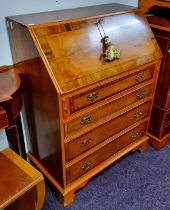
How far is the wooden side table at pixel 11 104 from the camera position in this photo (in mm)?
1218

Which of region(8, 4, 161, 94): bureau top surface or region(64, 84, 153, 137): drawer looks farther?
region(64, 84, 153, 137): drawer

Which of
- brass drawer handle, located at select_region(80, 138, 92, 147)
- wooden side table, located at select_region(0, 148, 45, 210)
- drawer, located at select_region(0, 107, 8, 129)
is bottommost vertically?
wooden side table, located at select_region(0, 148, 45, 210)

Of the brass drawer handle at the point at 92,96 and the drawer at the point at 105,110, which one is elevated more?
the brass drawer handle at the point at 92,96

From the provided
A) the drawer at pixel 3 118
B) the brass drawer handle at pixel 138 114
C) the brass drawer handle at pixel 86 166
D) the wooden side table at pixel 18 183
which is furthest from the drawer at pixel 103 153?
the drawer at pixel 3 118

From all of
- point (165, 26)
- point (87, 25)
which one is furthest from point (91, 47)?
point (165, 26)

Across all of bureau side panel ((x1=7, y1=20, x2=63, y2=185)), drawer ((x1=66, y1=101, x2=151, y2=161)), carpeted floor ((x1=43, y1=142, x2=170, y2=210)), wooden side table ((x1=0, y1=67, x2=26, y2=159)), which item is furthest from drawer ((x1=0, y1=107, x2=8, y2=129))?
carpeted floor ((x1=43, y1=142, x2=170, y2=210))

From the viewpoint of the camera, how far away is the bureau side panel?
1.29 metres

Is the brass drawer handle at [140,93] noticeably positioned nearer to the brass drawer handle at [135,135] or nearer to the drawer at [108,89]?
the drawer at [108,89]

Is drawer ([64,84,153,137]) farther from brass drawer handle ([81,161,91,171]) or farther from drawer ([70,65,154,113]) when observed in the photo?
brass drawer handle ([81,161,91,171])

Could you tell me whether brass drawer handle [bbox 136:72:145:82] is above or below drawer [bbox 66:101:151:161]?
above

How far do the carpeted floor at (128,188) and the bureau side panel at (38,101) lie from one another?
242 millimetres

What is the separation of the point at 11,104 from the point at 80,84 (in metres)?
0.37

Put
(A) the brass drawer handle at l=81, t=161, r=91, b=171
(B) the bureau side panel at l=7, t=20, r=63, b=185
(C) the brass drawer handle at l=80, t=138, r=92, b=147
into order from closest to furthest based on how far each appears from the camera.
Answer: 1. (B) the bureau side panel at l=7, t=20, r=63, b=185
2. (C) the brass drawer handle at l=80, t=138, r=92, b=147
3. (A) the brass drawer handle at l=81, t=161, r=91, b=171

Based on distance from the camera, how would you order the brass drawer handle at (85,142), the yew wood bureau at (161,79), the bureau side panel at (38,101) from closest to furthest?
the bureau side panel at (38,101) < the brass drawer handle at (85,142) < the yew wood bureau at (161,79)
